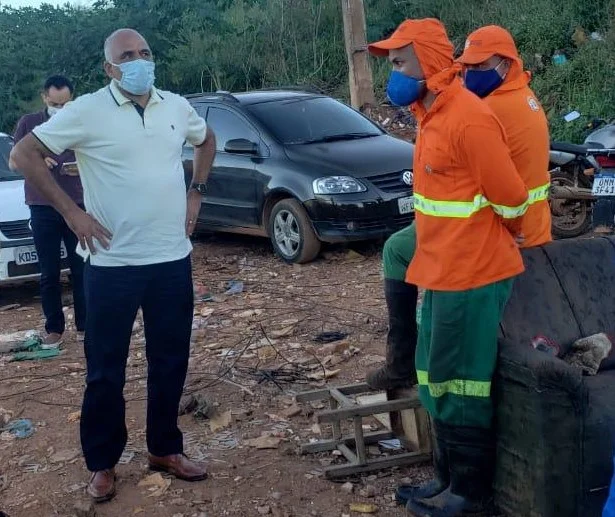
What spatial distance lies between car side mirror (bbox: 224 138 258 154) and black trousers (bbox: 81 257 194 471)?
557 centimetres

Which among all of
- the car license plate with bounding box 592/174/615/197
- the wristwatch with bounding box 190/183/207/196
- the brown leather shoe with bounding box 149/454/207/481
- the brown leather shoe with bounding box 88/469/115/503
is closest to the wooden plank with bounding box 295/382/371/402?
the brown leather shoe with bounding box 149/454/207/481

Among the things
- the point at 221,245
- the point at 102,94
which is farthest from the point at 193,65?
the point at 102,94

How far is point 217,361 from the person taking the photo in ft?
21.9

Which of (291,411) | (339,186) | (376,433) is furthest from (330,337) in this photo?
(339,186)

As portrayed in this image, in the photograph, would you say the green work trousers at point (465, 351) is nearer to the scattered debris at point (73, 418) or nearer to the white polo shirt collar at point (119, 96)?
the white polo shirt collar at point (119, 96)

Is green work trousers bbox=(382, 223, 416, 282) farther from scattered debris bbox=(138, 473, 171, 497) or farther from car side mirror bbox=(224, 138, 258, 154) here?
car side mirror bbox=(224, 138, 258, 154)

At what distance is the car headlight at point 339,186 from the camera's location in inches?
363

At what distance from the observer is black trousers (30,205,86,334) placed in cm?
697

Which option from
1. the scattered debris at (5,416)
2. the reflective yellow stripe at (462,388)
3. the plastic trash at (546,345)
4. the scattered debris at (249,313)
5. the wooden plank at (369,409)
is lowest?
the scattered debris at (5,416)

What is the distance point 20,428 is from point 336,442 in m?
2.01

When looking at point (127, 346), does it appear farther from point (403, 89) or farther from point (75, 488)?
point (403, 89)

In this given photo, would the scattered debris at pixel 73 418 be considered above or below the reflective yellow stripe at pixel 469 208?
below

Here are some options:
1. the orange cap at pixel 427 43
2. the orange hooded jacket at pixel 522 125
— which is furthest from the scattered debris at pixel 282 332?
the orange cap at pixel 427 43

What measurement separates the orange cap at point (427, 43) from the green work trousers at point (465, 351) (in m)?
0.95
